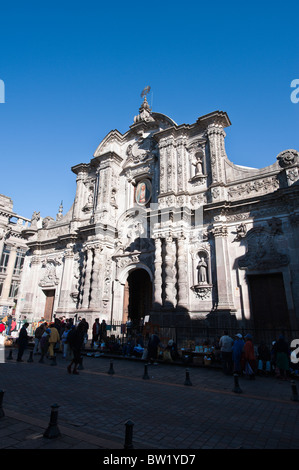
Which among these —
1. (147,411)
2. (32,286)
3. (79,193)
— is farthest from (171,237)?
(32,286)

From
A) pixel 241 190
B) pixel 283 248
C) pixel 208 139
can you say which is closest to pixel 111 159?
pixel 208 139

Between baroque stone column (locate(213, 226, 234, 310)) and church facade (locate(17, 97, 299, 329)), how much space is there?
0.06 metres

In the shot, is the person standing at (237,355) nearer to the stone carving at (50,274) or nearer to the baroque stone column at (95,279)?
the baroque stone column at (95,279)

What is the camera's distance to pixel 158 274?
16.8m

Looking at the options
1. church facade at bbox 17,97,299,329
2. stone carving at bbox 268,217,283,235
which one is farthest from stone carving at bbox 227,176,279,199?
stone carving at bbox 268,217,283,235

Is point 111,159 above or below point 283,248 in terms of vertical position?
above

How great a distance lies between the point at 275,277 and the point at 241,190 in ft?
18.6

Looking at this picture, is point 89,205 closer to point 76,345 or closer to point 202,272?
point 202,272

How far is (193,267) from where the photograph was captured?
55.4 feet

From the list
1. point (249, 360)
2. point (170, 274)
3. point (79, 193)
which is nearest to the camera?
point (249, 360)

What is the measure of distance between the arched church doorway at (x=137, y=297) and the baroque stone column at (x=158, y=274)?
346 cm

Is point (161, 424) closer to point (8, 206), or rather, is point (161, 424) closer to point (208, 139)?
point (208, 139)

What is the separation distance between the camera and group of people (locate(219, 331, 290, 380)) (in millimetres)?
9367

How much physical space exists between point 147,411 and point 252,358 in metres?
5.23
